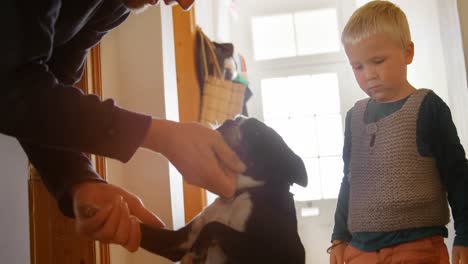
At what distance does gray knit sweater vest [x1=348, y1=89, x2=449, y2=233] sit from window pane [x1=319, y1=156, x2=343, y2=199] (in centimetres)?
133

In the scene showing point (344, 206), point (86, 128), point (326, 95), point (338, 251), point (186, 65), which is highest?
point (186, 65)

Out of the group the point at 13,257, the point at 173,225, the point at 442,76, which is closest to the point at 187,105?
the point at 173,225

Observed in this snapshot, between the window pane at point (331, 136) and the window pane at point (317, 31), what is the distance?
37 cm

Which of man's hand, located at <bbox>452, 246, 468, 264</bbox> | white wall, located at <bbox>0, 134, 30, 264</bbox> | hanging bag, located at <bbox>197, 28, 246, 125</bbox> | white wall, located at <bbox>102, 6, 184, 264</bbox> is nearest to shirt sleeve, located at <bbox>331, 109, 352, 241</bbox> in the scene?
man's hand, located at <bbox>452, 246, 468, 264</bbox>

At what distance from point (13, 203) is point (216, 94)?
0.83 m

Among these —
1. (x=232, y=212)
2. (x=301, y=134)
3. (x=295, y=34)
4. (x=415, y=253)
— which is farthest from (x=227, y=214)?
(x=295, y=34)

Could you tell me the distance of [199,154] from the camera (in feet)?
1.55

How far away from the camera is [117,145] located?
0.47m

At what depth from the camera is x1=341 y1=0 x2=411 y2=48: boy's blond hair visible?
103cm

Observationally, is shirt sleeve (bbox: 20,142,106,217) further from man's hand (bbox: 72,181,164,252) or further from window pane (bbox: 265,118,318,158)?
window pane (bbox: 265,118,318,158)

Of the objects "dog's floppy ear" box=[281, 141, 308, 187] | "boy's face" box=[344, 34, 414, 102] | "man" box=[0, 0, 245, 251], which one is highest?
"boy's face" box=[344, 34, 414, 102]

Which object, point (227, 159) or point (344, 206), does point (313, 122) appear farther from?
point (227, 159)

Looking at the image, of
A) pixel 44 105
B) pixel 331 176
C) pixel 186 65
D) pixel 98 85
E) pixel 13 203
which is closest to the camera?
pixel 44 105

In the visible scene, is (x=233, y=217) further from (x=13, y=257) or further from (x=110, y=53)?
(x=110, y=53)
